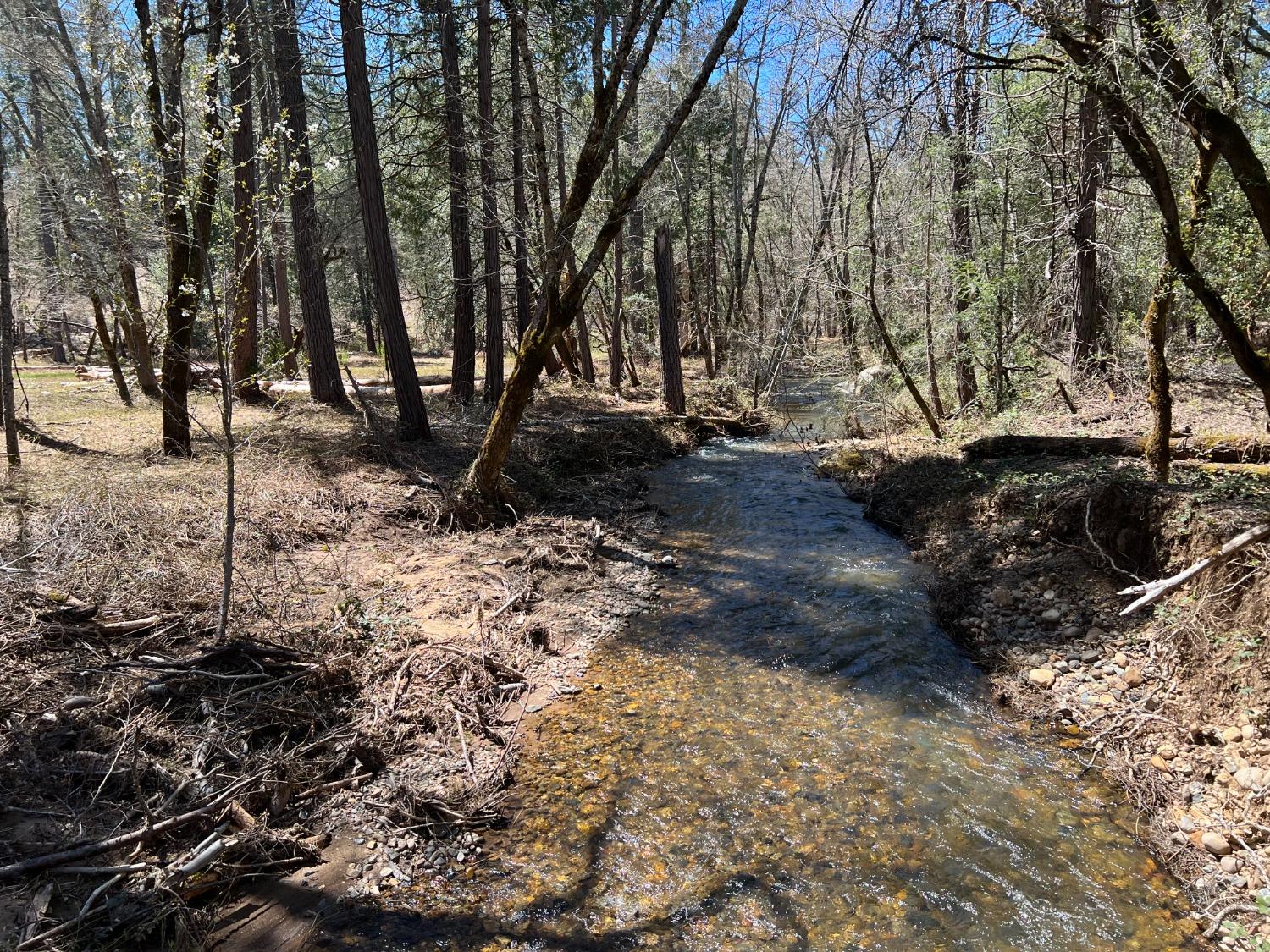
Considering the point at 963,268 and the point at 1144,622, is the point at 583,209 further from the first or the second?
the point at 1144,622

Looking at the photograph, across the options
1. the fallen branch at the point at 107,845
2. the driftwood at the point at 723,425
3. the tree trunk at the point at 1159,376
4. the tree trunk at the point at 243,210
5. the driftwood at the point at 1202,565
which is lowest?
the fallen branch at the point at 107,845

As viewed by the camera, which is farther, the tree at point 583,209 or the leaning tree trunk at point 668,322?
the leaning tree trunk at point 668,322

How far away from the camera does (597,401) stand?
16.4 m

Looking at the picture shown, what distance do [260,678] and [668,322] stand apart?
12906 mm

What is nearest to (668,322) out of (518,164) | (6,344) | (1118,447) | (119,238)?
(518,164)

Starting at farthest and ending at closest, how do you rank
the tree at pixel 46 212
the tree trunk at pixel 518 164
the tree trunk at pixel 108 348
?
the tree trunk at pixel 108 348, the tree at pixel 46 212, the tree trunk at pixel 518 164

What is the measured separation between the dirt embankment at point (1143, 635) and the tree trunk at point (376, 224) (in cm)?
780

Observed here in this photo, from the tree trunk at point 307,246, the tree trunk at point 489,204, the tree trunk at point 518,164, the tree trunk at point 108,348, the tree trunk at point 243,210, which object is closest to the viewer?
the tree trunk at point 243,210

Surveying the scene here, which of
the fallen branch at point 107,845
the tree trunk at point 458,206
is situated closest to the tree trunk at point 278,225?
the tree trunk at point 458,206

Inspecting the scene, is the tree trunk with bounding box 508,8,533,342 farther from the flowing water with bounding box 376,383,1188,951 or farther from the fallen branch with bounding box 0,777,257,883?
the fallen branch with bounding box 0,777,257,883

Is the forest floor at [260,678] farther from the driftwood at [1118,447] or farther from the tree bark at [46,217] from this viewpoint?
the tree bark at [46,217]

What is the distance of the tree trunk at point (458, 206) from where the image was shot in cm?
1149

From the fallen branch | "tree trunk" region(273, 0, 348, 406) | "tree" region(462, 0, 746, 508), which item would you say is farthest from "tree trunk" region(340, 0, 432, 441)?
the fallen branch

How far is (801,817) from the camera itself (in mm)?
4094
